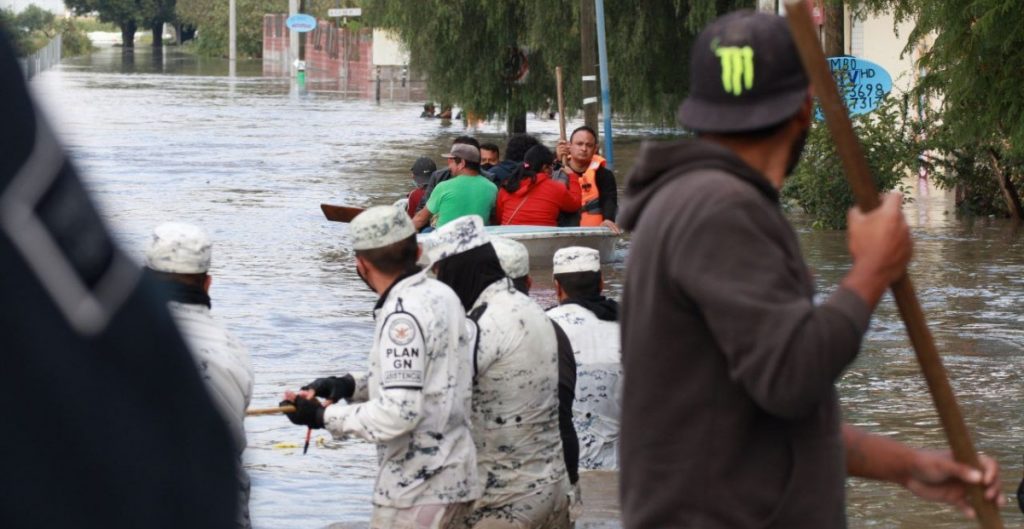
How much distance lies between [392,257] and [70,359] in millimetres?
4428

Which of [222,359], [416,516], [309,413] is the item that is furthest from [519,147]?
[222,359]

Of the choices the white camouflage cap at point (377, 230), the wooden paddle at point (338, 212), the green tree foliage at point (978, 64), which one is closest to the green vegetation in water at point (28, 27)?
the white camouflage cap at point (377, 230)

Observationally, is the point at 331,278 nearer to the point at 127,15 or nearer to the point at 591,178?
the point at 591,178

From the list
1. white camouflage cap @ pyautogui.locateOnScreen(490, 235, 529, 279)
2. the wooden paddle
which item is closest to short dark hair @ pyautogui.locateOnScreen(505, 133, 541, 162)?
the wooden paddle

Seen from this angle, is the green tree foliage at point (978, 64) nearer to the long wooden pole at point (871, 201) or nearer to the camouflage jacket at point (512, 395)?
the camouflage jacket at point (512, 395)

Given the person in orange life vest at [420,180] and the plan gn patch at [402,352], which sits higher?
the person in orange life vest at [420,180]

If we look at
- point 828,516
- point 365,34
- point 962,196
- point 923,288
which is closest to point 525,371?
point 828,516

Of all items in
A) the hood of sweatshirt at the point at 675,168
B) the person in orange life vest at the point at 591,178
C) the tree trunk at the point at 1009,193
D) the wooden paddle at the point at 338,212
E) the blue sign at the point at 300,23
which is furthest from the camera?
the blue sign at the point at 300,23

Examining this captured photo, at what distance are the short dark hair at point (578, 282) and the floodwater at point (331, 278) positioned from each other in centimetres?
158

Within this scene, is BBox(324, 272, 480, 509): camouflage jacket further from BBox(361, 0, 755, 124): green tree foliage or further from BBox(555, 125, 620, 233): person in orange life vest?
BBox(361, 0, 755, 124): green tree foliage

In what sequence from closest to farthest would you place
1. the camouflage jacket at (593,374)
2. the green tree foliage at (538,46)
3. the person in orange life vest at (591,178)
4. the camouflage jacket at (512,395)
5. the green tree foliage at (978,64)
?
the camouflage jacket at (512,395) → the camouflage jacket at (593,374) → the green tree foliage at (978,64) → the person in orange life vest at (591,178) → the green tree foliage at (538,46)

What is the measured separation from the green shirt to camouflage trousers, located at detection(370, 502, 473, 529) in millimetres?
8391

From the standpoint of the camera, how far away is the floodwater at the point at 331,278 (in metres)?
8.70

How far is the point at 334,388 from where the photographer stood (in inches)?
230
